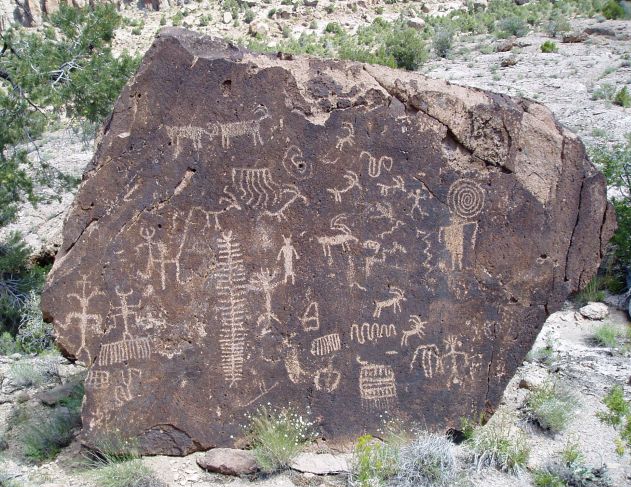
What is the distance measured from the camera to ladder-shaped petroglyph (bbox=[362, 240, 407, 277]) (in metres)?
4.59

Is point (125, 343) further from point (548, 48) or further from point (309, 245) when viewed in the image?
point (548, 48)

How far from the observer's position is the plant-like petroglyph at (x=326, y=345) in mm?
4586

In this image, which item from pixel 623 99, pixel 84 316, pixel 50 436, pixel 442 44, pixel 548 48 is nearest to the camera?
pixel 84 316

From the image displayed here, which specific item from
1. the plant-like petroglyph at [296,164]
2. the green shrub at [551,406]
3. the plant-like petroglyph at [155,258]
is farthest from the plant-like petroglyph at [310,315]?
the green shrub at [551,406]

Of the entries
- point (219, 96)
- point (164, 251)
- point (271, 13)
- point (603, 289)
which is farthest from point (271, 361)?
point (271, 13)

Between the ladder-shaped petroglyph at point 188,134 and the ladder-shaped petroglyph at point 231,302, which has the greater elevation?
the ladder-shaped petroglyph at point 188,134

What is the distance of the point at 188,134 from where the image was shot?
4391mm

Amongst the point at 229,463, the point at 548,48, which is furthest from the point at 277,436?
the point at 548,48

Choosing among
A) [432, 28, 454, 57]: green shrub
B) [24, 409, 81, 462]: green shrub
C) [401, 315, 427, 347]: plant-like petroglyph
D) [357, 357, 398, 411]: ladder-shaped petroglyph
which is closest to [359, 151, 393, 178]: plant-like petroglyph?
[401, 315, 427, 347]: plant-like petroglyph

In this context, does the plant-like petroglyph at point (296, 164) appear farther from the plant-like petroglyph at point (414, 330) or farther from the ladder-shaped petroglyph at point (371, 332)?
the plant-like petroglyph at point (414, 330)

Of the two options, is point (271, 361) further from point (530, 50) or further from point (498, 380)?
point (530, 50)

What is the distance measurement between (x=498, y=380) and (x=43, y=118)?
282 inches

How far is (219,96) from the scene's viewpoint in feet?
14.4

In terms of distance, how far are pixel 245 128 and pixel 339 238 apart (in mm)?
960
